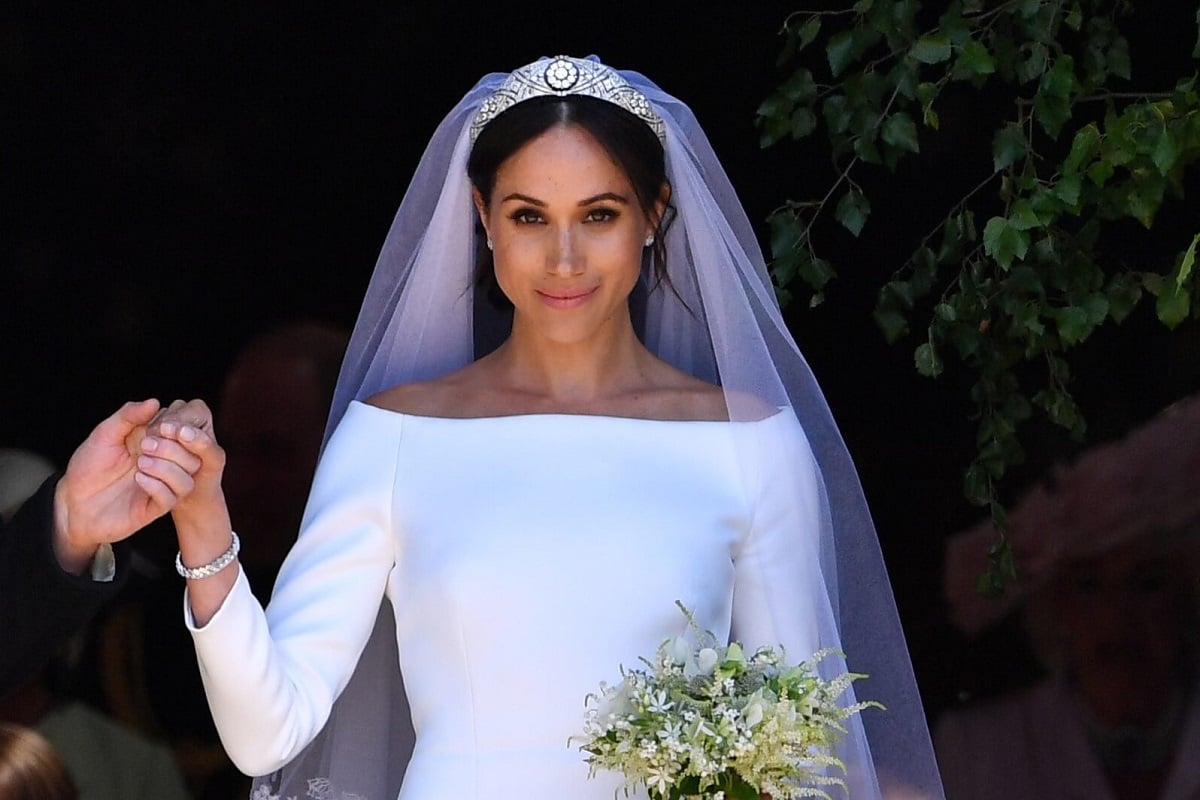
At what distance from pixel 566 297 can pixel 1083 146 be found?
78 cm

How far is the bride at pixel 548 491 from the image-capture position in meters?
3.25

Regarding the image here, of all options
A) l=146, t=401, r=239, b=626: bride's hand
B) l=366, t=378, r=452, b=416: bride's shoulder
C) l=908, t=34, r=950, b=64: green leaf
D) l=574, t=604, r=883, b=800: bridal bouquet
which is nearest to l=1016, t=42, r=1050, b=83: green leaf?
l=908, t=34, r=950, b=64: green leaf

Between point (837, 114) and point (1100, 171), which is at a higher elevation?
point (837, 114)

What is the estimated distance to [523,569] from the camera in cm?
328

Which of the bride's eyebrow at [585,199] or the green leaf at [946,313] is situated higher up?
the bride's eyebrow at [585,199]

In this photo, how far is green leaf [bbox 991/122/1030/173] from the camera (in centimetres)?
359

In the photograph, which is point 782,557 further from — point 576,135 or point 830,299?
point 830,299

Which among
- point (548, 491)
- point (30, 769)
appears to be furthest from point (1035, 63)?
point (30, 769)

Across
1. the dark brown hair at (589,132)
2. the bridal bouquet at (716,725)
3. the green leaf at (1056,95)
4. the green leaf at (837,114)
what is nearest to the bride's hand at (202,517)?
the bridal bouquet at (716,725)

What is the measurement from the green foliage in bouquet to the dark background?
0.54 m

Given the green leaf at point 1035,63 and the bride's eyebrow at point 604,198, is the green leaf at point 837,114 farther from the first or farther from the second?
the bride's eyebrow at point 604,198

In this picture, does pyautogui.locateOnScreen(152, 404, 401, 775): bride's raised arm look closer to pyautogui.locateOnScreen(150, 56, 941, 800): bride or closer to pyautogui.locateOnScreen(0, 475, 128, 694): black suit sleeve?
pyautogui.locateOnScreen(150, 56, 941, 800): bride

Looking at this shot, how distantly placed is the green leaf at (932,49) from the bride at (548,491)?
0.35 metres

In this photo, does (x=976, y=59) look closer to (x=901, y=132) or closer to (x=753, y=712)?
(x=901, y=132)
